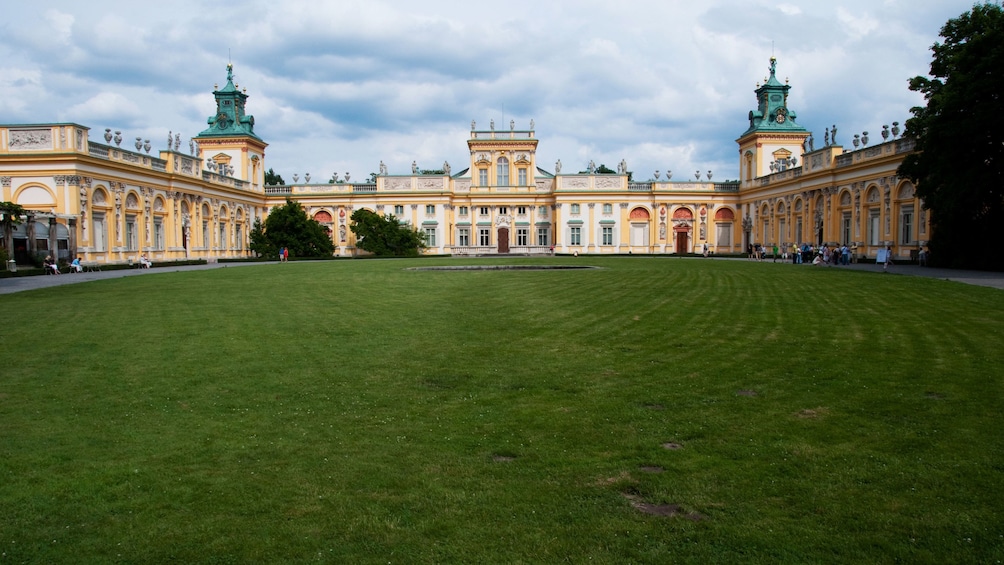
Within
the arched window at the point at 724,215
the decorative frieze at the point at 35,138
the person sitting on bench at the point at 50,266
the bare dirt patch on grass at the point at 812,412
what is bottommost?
the bare dirt patch on grass at the point at 812,412

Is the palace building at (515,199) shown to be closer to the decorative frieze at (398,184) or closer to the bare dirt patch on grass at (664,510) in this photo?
the decorative frieze at (398,184)

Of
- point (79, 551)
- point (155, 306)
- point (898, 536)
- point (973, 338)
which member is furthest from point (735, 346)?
point (155, 306)

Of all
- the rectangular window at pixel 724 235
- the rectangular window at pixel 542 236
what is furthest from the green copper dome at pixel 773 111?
the rectangular window at pixel 542 236

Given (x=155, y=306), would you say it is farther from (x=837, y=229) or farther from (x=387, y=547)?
(x=837, y=229)

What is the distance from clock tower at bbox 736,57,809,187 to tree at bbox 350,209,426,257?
107ft

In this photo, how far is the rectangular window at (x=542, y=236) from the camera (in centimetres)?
6761

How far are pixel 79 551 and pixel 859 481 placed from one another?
5.08m

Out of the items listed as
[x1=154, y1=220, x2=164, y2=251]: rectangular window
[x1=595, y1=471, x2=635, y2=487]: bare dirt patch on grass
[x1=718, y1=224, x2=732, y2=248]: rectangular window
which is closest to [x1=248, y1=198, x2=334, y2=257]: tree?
[x1=154, y1=220, x2=164, y2=251]: rectangular window

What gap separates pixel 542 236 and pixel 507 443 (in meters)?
62.5

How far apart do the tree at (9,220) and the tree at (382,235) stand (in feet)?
95.4

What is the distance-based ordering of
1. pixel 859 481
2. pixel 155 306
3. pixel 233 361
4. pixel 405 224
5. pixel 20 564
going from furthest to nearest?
pixel 405 224
pixel 155 306
pixel 233 361
pixel 859 481
pixel 20 564

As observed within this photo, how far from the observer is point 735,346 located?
9688 mm

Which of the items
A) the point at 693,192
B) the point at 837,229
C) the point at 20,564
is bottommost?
the point at 20,564

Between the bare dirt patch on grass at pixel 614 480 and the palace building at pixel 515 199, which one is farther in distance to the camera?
the palace building at pixel 515 199
